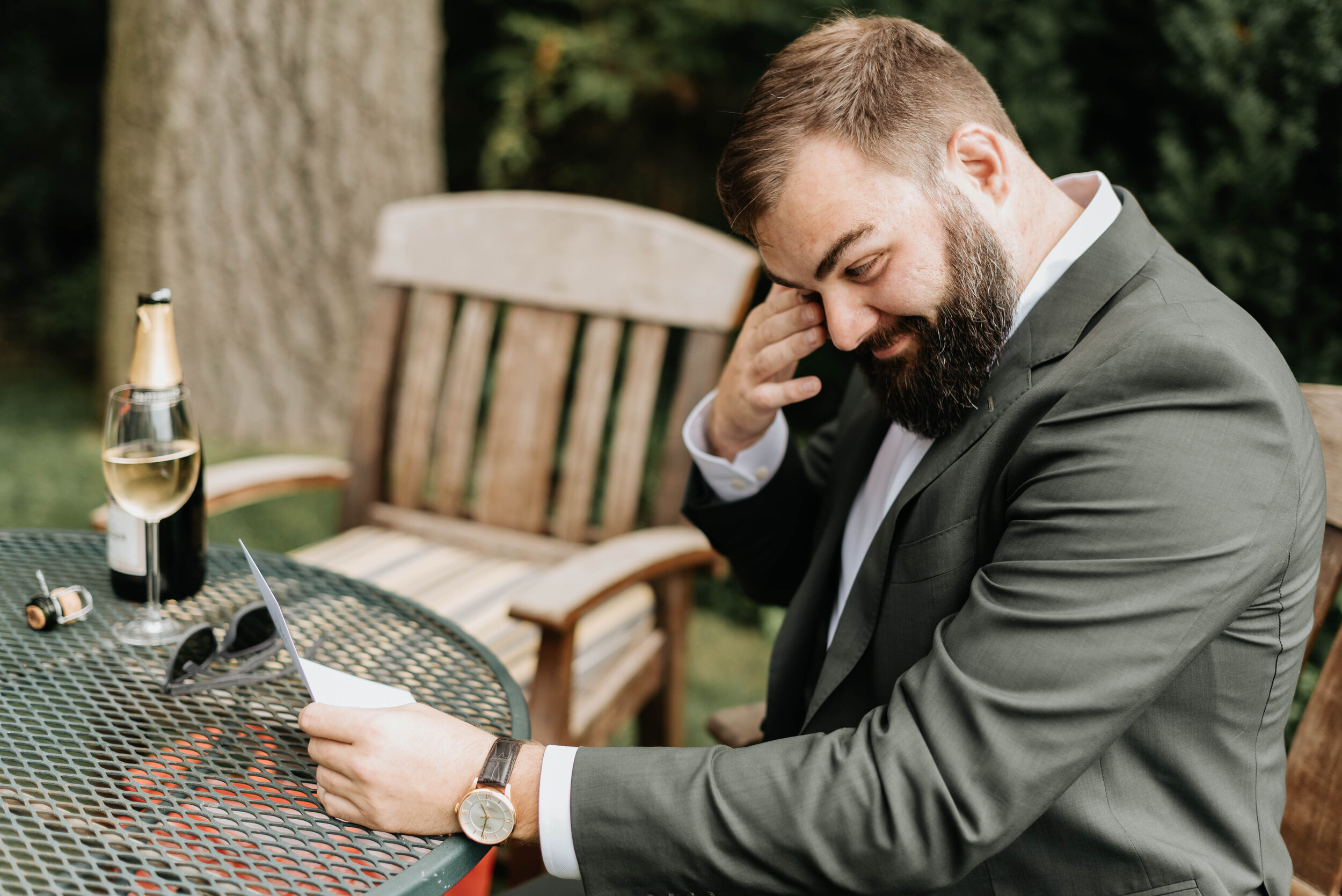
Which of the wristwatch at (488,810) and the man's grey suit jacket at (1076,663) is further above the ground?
the man's grey suit jacket at (1076,663)

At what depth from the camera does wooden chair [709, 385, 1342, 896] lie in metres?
1.42

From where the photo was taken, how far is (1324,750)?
1414 millimetres

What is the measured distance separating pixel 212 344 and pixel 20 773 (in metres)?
3.49

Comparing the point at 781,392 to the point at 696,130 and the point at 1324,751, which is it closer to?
the point at 1324,751

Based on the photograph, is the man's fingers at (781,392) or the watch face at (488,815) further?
the man's fingers at (781,392)

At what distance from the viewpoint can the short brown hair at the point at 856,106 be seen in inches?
53.2

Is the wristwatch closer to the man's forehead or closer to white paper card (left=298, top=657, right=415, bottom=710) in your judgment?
white paper card (left=298, top=657, right=415, bottom=710)

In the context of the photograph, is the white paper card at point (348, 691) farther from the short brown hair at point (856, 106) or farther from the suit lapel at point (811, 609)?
the short brown hair at point (856, 106)

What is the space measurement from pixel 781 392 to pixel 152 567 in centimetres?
106

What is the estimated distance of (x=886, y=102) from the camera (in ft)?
4.45

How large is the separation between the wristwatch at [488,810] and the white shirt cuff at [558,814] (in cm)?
4

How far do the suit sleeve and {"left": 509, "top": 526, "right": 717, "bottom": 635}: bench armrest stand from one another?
58 cm

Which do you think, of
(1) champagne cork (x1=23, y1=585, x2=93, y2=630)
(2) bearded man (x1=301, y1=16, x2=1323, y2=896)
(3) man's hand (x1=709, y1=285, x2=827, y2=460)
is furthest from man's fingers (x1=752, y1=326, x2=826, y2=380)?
(1) champagne cork (x1=23, y1=585, x2=93, y2=630)

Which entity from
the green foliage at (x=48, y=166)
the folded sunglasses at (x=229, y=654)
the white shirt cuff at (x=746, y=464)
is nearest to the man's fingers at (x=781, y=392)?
the white shirt cuff at (x=746, y=464)
